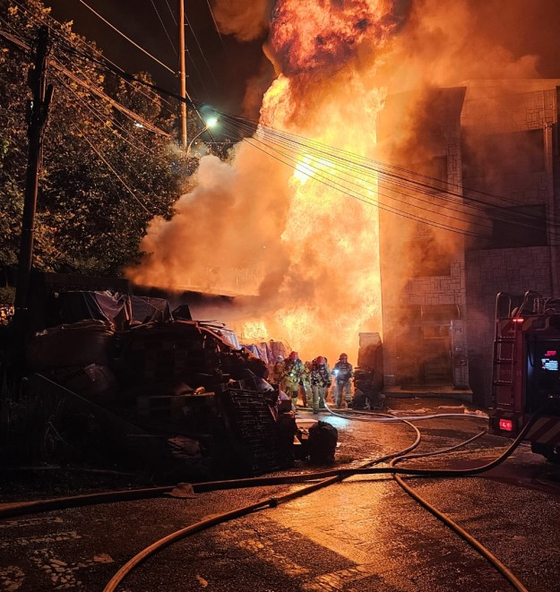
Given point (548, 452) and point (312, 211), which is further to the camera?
point (312, 211)

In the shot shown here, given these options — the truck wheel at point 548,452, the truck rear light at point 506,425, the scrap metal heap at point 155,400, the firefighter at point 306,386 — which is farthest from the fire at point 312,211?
the truck rear light at point 506,425

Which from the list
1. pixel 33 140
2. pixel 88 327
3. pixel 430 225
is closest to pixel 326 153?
pixel 430 225

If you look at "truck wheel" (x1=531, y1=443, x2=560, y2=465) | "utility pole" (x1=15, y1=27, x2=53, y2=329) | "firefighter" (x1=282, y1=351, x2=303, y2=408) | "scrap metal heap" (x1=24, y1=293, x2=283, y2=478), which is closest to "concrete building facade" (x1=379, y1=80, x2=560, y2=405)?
"firefighter" (x1=282, y1=351, x2=303, y2=408)

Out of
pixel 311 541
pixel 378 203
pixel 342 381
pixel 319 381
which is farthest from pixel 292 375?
pixel 311 541

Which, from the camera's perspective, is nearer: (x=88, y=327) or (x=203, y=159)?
(x=88, y=327)

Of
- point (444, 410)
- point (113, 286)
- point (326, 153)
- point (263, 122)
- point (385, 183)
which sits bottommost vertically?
point (444, 410)

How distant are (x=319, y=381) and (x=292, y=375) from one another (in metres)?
0.83

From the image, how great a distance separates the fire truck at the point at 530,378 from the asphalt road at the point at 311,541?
2.63ft

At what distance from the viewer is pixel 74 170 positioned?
15797 millimetres

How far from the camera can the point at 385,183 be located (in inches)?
731

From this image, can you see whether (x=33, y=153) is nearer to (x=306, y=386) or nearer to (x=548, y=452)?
(x=306, y=386)

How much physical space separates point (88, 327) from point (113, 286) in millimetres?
6034

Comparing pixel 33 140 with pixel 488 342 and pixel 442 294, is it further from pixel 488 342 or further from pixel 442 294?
pixel 488 342

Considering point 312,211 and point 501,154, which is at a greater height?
point 501,154
